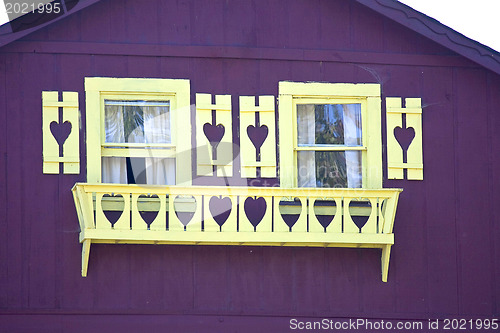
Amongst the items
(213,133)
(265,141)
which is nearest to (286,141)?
(265,141)

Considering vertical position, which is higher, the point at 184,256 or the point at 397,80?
the point at 397,80

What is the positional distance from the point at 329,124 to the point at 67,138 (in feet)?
11.5

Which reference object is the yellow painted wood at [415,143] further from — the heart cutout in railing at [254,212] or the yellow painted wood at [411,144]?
the heart cutout in railing at [254,212]

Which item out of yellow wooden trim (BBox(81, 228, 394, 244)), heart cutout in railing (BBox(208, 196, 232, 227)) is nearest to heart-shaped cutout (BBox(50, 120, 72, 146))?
yellow wooden trim (BBox(81, 228, 394, 244))

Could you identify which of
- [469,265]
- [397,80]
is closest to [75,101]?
[397,80]

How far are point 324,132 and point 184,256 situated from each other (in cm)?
256

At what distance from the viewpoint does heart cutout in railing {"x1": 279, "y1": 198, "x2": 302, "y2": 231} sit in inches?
542

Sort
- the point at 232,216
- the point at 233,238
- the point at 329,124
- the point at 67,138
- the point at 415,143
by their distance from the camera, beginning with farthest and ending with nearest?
1. the point at 329,124
2. the point at 415,143
3. the point at 67,138
4. the point at 232,216
5. the point at 233,238

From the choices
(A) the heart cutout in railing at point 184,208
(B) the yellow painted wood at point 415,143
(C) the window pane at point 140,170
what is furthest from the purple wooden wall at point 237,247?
(C) the window pane at point 140,170

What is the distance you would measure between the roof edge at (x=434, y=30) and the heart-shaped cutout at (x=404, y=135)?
1.24m

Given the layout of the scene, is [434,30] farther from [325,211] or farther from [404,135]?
[325,211]

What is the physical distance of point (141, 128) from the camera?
14.1 metres

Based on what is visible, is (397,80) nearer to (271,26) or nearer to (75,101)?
(271,26)

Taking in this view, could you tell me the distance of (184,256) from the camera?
13633mm
